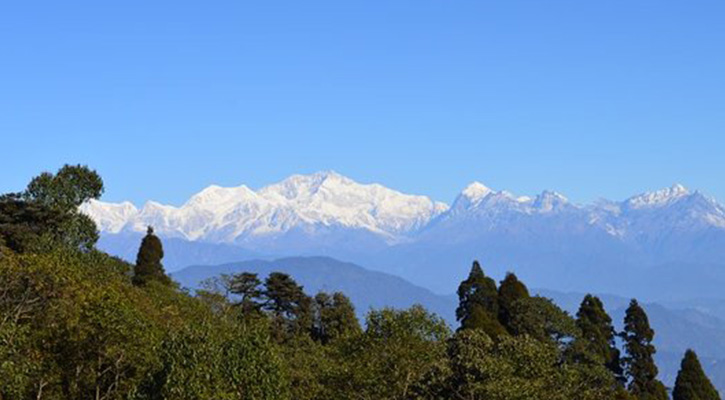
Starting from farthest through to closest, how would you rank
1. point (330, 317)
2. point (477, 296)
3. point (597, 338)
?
point (330, 317) < point (477, 296) < point (597, 338)

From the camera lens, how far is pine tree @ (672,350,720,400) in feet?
302

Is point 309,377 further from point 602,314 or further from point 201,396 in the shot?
point 602,314

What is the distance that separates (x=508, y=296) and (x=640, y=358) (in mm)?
14384

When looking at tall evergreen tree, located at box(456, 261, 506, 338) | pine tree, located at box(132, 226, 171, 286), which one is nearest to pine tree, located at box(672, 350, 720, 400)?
tall evergreen tree, located at box(456, 261, 506, 338)

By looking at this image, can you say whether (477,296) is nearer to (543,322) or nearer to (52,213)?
(543,322)

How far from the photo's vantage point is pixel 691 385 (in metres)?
92.4

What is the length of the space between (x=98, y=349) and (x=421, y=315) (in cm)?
1923

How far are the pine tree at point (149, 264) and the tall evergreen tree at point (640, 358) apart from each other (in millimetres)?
48826

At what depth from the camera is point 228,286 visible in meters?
106

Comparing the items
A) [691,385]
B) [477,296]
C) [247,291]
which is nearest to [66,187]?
[247,291]

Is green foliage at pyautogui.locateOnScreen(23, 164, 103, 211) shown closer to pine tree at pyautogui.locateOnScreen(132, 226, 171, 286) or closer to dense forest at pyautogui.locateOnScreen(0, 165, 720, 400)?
pine tree at pyautogui.locateOnScreen(132, 226, 171, 286)

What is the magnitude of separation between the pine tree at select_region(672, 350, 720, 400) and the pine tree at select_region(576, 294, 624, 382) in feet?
23.6

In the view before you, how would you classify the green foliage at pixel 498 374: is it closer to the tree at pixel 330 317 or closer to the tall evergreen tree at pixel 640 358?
the tall evergreen tree at pixel 640 358

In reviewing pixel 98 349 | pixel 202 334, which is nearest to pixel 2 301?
pixel 98 349
